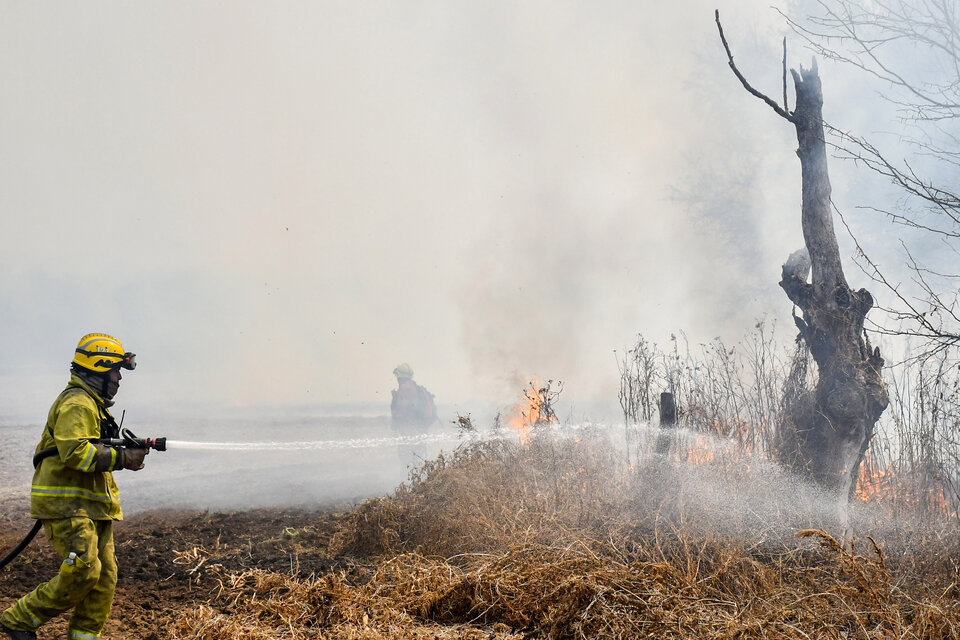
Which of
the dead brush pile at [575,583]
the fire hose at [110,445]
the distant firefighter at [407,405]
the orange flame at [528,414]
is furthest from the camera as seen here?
the distant firefighter at [407,405]

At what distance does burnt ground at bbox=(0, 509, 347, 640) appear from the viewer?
18.4ft

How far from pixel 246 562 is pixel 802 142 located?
857cm

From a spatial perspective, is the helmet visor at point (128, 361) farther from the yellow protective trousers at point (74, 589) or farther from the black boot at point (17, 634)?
the black boot at point (17, 634)

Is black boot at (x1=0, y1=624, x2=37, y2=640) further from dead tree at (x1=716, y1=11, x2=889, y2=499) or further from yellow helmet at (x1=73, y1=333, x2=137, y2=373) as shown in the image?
dead tree at (x1=716, y1=11, x2=889, y2=499)

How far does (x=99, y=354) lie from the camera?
16.0 ft

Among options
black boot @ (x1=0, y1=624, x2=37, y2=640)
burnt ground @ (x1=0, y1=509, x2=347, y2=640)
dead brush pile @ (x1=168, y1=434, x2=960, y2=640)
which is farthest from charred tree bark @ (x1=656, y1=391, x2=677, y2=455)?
black boot @ (x1=0, y1=624, x2=37, y2=640)

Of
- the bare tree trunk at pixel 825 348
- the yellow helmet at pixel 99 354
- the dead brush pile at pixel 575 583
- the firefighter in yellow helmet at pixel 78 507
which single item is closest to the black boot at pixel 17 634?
the firefighter in yellow helmet at pixel 78 507

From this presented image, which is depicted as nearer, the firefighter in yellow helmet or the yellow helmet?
the firefighter in yellow helmet

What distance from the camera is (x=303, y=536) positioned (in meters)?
8.45

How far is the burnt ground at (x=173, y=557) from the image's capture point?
5600 millimetres

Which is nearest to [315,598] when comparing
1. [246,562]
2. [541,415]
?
[246,562]

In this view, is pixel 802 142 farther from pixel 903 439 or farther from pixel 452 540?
pixel 452 540

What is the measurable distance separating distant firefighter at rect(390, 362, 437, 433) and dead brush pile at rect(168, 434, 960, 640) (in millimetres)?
8511

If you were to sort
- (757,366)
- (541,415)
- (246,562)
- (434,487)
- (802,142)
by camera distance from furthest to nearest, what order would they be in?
(541,415) < (757,366) < (802,142) < (434,487) < (246,562)
